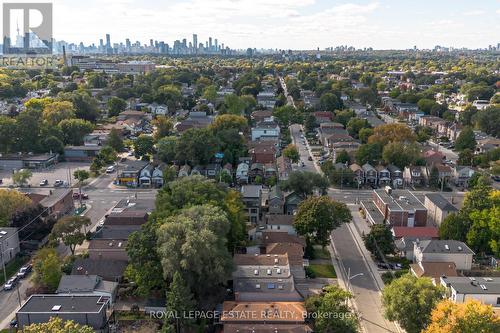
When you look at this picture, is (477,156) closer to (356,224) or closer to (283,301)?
(356,224)

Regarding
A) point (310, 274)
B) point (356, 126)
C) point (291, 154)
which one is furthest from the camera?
point (356, 126)

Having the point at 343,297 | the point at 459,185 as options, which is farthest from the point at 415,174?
the point at 343,297

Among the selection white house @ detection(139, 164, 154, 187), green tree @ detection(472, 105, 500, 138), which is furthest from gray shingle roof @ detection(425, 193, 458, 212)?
green tree @ detection(472, 105, 500, 138)

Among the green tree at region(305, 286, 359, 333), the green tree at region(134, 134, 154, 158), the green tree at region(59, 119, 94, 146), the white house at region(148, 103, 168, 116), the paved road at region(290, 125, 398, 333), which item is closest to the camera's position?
the green tree at region(305, 286, 359, 333)

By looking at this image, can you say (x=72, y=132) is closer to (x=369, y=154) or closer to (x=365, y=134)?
(x=369, y=154)

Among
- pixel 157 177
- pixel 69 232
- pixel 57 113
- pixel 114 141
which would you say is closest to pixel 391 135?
pixel 157 177

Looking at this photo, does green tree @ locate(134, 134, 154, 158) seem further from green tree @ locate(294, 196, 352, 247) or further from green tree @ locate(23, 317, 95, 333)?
green tree @ locate(23, 317, 95, 333)

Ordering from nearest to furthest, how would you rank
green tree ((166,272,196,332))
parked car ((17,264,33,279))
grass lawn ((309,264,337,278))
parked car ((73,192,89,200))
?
green tree ((166,272,196,332)), parked car ((17,264,33,279)), grass lawn ((309,264,337,278)), parked car ((73,192,89,200))
